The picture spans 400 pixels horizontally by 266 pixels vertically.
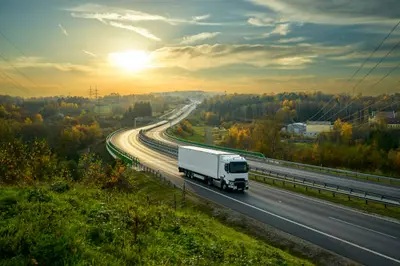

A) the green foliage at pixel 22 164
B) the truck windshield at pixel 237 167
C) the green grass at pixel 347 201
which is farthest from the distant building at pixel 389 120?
the green foliage at pixel 22 164

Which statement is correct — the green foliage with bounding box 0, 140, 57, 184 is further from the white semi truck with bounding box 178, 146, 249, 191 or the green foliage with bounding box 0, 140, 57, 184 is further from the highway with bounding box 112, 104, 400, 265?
the white semi truck with bounding box 178, 146, 249, 191

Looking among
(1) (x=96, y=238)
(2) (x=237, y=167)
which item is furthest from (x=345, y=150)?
(1) (x=96, y=238)

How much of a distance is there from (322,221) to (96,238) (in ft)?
65.2

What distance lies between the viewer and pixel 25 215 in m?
13.6

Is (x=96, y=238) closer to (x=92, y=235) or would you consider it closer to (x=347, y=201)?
(x=92, y=235)

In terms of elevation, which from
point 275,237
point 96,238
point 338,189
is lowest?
point 275,237

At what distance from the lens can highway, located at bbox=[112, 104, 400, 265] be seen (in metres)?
21.5

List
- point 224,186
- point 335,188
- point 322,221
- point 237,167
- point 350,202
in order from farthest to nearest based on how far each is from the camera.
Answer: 1. point 224,186
2. point 237,167
3. point 335,188
4. point 350,202
5. point 322,221

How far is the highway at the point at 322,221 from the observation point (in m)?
21.5

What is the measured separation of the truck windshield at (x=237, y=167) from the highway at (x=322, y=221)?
253 centimetres

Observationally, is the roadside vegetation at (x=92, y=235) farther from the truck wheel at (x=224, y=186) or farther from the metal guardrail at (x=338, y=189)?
the metal guardrail at (x=338, y=189)

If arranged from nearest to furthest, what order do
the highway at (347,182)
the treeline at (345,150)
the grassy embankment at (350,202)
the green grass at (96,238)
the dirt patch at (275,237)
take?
the green grass at (96,238)
the dirt patch at (275,237)
the grassy embankment at (350,202)
the highway at (347,182)
the treeline at (345,150)

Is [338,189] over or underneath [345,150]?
over

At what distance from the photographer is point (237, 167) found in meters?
39.2
